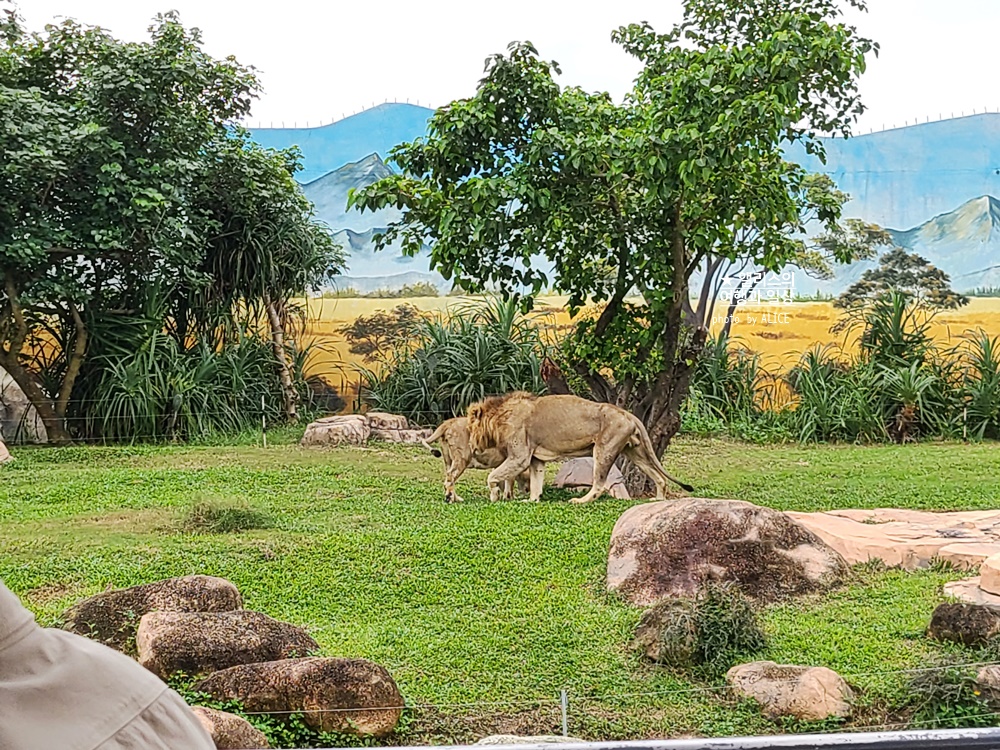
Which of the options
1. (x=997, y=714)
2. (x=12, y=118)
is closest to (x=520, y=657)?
(x=997, y=714)

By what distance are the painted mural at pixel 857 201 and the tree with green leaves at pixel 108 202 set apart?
0.80 feet

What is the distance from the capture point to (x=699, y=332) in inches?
155

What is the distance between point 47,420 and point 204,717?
125 centimetres

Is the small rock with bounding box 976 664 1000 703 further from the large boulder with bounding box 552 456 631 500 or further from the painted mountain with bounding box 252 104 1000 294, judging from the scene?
the painted mountain with bounding box 252 104 1000 294

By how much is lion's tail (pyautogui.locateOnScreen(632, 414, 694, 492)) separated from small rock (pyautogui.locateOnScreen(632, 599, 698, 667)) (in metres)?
0.82

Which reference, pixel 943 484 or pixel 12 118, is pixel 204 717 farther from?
pixel 943 484

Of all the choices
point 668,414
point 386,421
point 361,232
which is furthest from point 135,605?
point 668,414

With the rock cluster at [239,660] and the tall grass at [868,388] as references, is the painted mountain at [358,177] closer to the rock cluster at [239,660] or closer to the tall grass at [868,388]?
the tall grass at [868,388]

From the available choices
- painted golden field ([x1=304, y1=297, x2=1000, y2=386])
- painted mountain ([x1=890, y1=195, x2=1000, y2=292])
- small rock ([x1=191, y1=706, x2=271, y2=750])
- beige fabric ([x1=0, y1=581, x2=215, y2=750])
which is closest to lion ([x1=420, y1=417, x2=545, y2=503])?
painted golden field ([x1=304, y1=297, x2=1000, y2=386])

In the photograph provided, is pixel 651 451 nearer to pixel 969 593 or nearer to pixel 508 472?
pixel 508 472

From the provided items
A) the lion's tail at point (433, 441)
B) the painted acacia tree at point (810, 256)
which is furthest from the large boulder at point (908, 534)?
the lion's tail at point (433, 441)

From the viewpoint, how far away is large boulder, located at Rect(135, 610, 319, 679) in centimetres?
267

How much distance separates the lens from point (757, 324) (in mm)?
3852

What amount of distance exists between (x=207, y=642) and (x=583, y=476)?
5.49 feet
